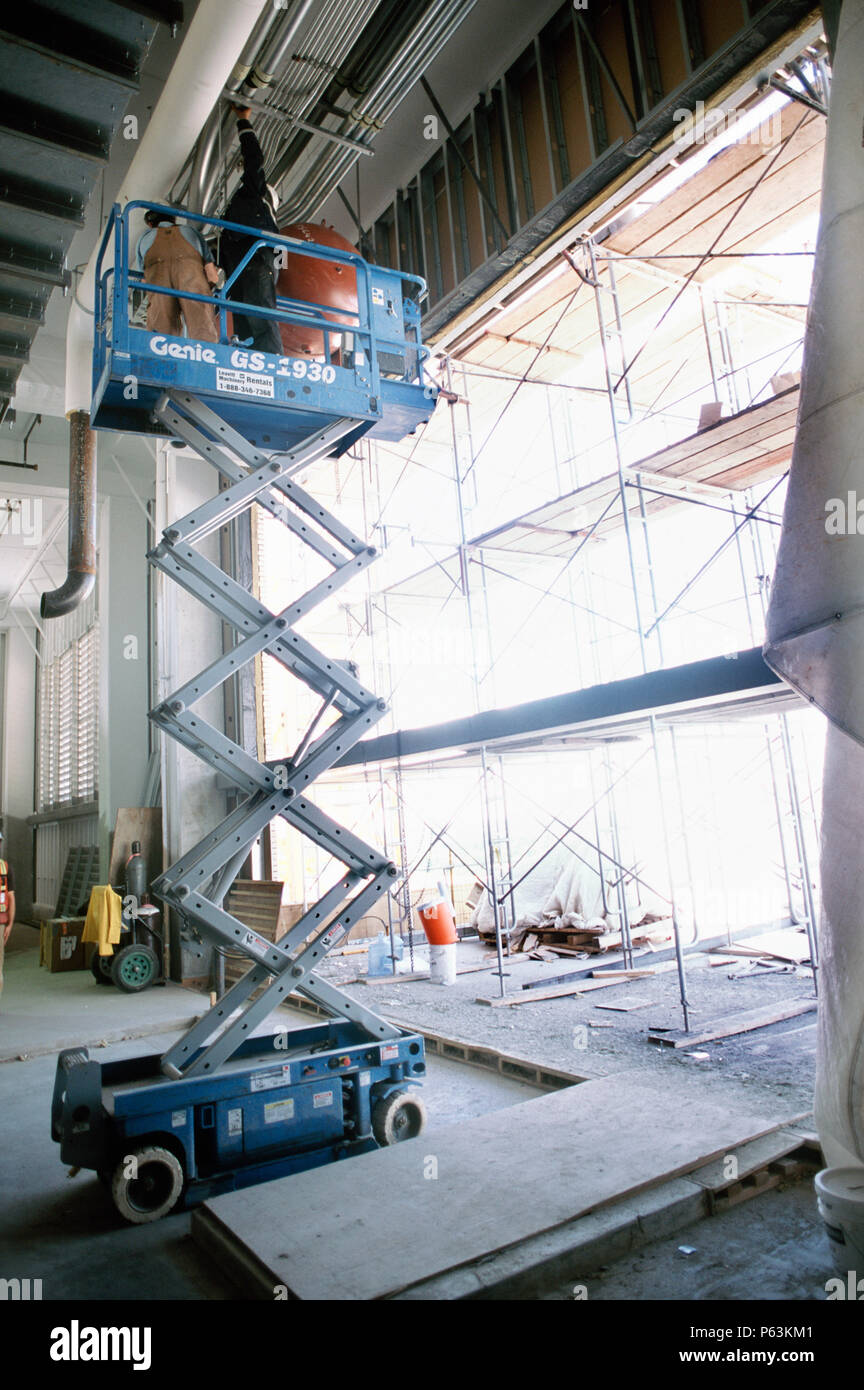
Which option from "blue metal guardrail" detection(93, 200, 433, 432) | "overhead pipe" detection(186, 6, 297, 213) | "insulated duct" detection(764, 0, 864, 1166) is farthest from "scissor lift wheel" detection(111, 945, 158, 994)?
"insulated duct" detection(764, 0, 864, 1166)

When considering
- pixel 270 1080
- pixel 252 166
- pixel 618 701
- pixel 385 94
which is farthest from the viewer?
pixel 385 94

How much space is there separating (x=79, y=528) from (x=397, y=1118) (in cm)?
667

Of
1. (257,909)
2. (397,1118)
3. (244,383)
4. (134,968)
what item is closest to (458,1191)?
(397,1118)

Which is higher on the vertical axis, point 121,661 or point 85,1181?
point 121,661

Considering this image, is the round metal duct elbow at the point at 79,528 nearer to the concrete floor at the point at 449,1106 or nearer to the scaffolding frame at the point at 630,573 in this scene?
the scaffolding frame at the point at 630,573

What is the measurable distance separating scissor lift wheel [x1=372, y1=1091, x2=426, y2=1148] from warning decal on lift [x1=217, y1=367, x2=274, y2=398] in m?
4.44

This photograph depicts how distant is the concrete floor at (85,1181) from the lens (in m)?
3.78

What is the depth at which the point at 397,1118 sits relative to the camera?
5047 mm

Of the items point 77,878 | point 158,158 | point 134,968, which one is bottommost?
point 134,968

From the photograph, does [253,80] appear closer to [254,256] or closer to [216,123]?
[216,123]

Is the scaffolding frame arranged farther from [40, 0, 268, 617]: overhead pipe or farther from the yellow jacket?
the yellow jacket

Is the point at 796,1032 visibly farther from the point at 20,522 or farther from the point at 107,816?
the point at 20,522

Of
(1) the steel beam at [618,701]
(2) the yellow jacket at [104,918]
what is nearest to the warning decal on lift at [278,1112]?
(1) the steel beam at [618,701]

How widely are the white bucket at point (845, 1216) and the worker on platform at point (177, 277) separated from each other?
5823 millimetres
